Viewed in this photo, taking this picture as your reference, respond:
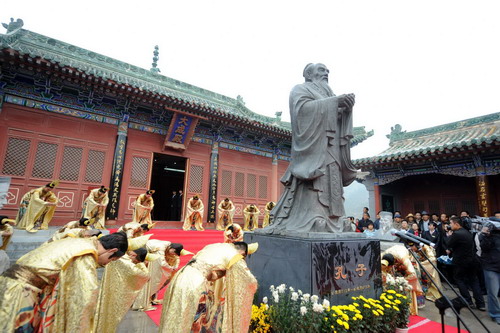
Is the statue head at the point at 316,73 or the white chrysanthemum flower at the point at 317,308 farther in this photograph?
the statue head at the point at 316,73

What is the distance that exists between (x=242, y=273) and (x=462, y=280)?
198 inches

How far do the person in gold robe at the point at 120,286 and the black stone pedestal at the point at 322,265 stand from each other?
56.7 inches

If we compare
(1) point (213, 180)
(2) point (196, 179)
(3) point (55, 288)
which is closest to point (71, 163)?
(2) point (196, 179)

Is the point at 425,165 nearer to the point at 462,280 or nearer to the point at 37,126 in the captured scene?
the point at 462,280

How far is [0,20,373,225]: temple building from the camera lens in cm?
794

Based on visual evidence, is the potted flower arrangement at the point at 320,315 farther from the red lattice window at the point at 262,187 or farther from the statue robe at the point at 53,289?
the red lattice window at the point at 262,187

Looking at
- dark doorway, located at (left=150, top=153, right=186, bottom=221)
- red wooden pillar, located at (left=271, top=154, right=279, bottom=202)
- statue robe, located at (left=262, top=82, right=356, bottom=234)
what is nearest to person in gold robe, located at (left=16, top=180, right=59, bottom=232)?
statue robe, located at (left=262, top=82, right=356, bottom=234)

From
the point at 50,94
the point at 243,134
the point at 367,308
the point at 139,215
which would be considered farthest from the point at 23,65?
the point at 367,308

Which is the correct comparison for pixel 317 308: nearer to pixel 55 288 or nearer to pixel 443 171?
pixel 55 288

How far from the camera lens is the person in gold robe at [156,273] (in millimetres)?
3926

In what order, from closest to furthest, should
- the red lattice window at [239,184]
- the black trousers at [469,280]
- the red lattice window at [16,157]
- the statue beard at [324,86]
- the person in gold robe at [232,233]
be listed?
1. the statue beard at [324,86]
2. the black trousers at [469,280]
3. the person in gold robe at [232,233]
4. the red lattice window at [16,157]
5. the red lattice window at [239,184]

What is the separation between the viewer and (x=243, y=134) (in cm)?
1217

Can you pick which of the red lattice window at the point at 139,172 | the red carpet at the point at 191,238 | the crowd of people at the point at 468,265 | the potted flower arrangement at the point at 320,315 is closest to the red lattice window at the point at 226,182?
the red carpet at the point at 191,238

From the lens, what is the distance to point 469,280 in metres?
4.95
